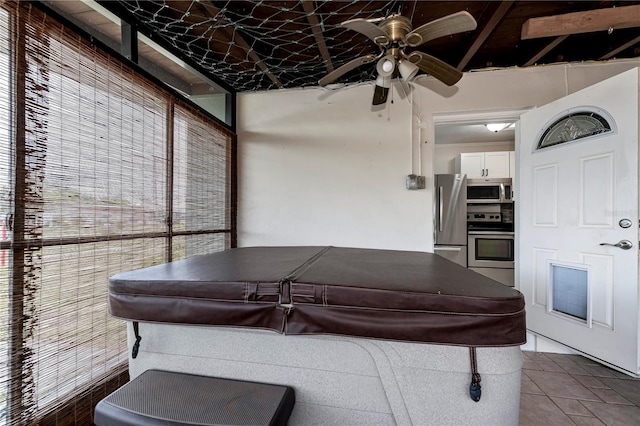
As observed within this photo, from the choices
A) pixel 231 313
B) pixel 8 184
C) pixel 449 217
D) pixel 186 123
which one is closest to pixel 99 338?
pixel 8 184

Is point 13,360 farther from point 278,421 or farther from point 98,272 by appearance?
point 278,421

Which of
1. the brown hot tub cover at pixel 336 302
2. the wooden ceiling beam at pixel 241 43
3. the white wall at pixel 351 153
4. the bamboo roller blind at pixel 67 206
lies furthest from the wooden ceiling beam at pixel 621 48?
the bamboo roller blind at pixel 67 206

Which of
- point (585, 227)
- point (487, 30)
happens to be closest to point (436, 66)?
point (487, 30)

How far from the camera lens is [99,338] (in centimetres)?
155

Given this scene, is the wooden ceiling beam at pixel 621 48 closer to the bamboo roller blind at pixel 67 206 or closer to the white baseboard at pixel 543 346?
the white baseboard at pixel 543 346

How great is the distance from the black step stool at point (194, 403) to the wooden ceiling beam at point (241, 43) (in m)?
2.17

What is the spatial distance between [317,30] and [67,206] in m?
1.99

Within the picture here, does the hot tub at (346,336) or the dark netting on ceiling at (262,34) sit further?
the dark netting on ceiling at (262,34)

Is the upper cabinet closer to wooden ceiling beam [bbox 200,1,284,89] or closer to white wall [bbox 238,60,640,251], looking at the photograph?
white wall [bbox 238,60,640,251]

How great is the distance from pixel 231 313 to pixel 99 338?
3.78 feet

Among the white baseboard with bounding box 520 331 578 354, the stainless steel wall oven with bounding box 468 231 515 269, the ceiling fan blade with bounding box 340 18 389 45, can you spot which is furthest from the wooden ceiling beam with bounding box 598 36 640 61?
the white baseboard with bounding box 520 331 578 354

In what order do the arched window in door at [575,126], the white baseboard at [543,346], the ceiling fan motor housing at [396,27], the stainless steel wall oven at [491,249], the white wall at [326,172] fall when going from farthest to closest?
the stainless steel wall oven at [491,249]
the white wall at [326,172]
the white baseboard at [543,346]
the arched window in door at [575,126]
the ceiling fan motor housing at [396,27]

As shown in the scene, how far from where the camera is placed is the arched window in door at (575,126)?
83.8 inches

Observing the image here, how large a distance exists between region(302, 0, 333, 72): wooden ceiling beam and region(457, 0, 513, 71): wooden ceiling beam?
1.23m
